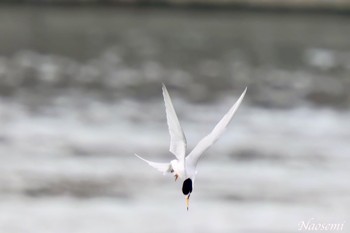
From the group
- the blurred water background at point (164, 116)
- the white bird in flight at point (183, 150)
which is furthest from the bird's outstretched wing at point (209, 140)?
the blurred water background at point (164, 116)

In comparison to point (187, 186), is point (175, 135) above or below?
above

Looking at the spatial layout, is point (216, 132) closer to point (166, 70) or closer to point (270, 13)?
point (166, 70)

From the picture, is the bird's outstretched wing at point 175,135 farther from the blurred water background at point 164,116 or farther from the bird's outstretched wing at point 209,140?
the blurred water background at point 164,116

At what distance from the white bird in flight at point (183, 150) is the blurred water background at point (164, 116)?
8764 mm

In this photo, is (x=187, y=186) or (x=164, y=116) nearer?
(x=187, y=186)

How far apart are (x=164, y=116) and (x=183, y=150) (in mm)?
16880

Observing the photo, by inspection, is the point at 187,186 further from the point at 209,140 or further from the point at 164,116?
the point at 164,116

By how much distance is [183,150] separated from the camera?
10.8 feet

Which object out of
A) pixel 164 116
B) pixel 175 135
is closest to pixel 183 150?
pixel 175 135

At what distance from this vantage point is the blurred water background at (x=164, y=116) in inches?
531

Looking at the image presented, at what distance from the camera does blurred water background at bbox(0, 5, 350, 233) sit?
13.5 meters

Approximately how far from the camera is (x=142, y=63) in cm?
2862

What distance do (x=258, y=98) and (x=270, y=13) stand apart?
15914mm

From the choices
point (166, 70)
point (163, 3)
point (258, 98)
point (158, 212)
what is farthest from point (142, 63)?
point (158, 212)
